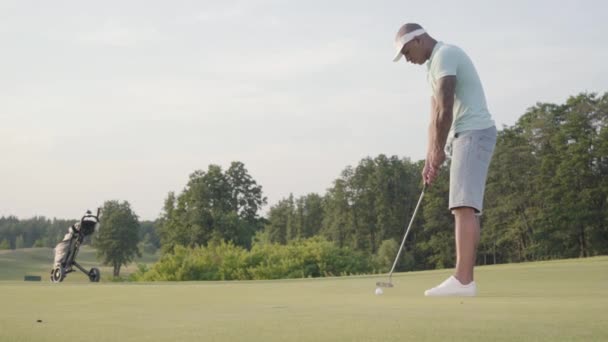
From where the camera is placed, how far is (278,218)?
110m

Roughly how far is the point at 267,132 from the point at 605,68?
29670 mm

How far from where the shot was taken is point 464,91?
6.03 m

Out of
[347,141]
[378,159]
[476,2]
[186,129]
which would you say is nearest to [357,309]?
[476,2]

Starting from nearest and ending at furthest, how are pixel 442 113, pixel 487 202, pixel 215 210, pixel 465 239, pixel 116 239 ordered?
pixel 442 113 → pixel 465 239 → pixel 487 202 → pixel 215 210 → pixel 116 239

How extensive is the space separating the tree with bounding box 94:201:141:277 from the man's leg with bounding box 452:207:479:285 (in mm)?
88382

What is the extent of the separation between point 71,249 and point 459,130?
38.0 feet

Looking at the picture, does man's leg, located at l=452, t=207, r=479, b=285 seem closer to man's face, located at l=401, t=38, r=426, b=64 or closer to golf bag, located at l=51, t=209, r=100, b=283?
man's face, located at l=401, t=38, r=426, b=64

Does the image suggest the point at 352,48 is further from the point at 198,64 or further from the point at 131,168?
the point at 131,168

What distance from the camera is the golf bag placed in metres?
14.8

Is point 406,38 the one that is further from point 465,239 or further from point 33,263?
point 33,263

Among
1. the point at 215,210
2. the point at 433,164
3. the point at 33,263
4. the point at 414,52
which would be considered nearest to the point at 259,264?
the point at 433,164

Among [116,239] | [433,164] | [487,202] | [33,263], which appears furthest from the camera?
[33,263]

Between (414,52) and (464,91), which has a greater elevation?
(414,52)

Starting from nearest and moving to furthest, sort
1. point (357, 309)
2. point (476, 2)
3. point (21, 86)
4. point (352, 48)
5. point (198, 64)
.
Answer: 1. point (357, 309)
2. point (476, 2)
3. point (352, 48)
4. point (198, 64)
5. point (21, 86)
